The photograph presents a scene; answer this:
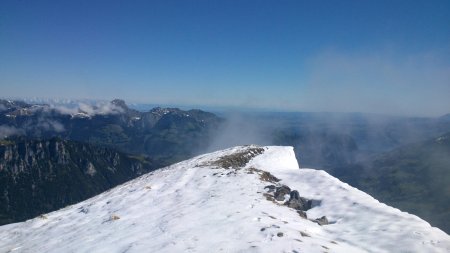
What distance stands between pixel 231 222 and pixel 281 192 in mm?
9724

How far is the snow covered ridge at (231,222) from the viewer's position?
57.4 ft

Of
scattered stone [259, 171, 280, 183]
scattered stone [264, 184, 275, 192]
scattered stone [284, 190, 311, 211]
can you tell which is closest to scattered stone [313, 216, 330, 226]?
scattered stone [284, 190, 311, 211]

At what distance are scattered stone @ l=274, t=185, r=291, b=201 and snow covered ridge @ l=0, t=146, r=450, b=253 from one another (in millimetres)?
169

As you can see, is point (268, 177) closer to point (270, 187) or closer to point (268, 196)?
point (270, 187)

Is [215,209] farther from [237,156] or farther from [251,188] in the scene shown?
[237,156]

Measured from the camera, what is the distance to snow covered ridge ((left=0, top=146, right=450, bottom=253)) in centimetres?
→ 1748

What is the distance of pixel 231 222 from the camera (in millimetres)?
20375

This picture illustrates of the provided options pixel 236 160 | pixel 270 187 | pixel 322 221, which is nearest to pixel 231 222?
pixel 322 221

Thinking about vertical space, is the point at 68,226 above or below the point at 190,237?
below

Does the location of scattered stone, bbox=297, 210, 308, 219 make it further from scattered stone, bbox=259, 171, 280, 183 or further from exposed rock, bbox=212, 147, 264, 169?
exposed rock, bbox=212, 147, 264, 169

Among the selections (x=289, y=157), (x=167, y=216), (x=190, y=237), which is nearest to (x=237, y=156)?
(x=289, y=157)

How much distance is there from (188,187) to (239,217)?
37.8 ft

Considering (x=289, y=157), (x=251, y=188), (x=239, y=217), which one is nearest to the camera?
(x=239, y=217)

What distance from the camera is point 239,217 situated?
21.3 m
